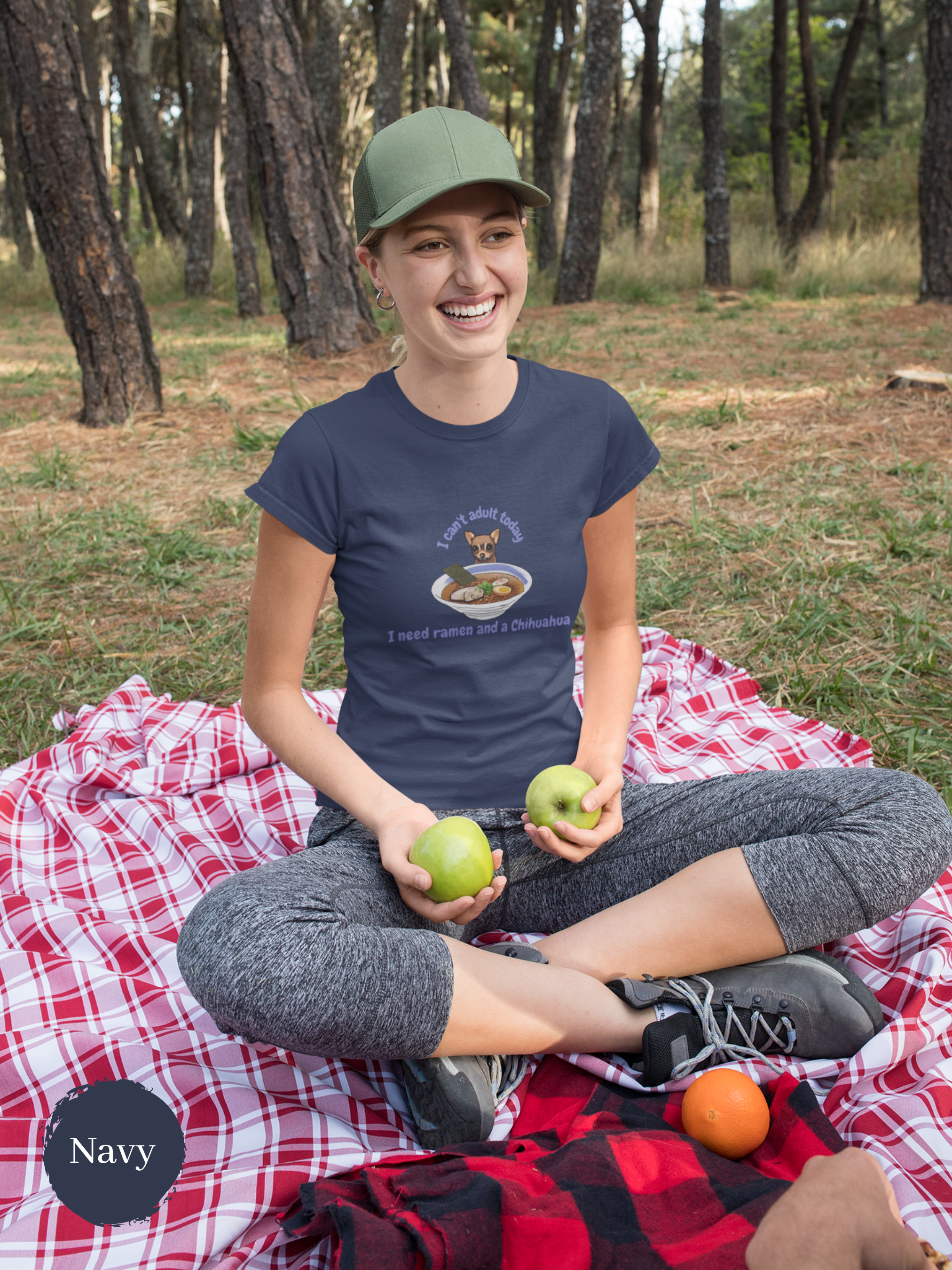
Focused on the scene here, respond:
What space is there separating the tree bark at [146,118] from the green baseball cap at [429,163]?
692 inches

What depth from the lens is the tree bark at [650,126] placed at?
15625 millimetres

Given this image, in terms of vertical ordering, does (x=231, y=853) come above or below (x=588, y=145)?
below

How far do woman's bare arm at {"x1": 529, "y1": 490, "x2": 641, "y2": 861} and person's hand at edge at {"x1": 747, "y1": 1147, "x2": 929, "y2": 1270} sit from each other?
0.82m

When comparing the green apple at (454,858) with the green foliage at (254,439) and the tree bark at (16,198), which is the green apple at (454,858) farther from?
the tree bark at (16,198)

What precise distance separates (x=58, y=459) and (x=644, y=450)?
15.4 ft

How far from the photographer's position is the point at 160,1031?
208cm

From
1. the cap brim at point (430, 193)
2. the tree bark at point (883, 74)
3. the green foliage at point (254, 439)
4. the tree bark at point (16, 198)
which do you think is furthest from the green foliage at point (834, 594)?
the tree bark at point (883, 74)

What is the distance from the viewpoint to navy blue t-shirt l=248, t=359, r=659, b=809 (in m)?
2.04

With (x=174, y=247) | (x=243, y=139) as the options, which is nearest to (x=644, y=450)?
(x=243, y=139)

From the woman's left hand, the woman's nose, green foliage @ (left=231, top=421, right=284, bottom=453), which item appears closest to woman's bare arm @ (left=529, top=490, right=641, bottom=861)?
the woman's left hand

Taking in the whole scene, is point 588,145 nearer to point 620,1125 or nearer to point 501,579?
point 501,579

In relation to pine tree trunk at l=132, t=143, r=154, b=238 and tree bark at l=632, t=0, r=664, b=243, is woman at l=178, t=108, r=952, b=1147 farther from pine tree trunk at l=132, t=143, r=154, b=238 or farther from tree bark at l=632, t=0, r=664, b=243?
pine tree trunk at l=132, t=143, r=154, b=238

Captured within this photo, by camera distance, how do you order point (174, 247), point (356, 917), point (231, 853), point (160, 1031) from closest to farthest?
point (356, 917) → point (160, 1031) → point (231, 853) → point (174, 247)

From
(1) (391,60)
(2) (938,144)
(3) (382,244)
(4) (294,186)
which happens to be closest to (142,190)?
(1) (391,60)
